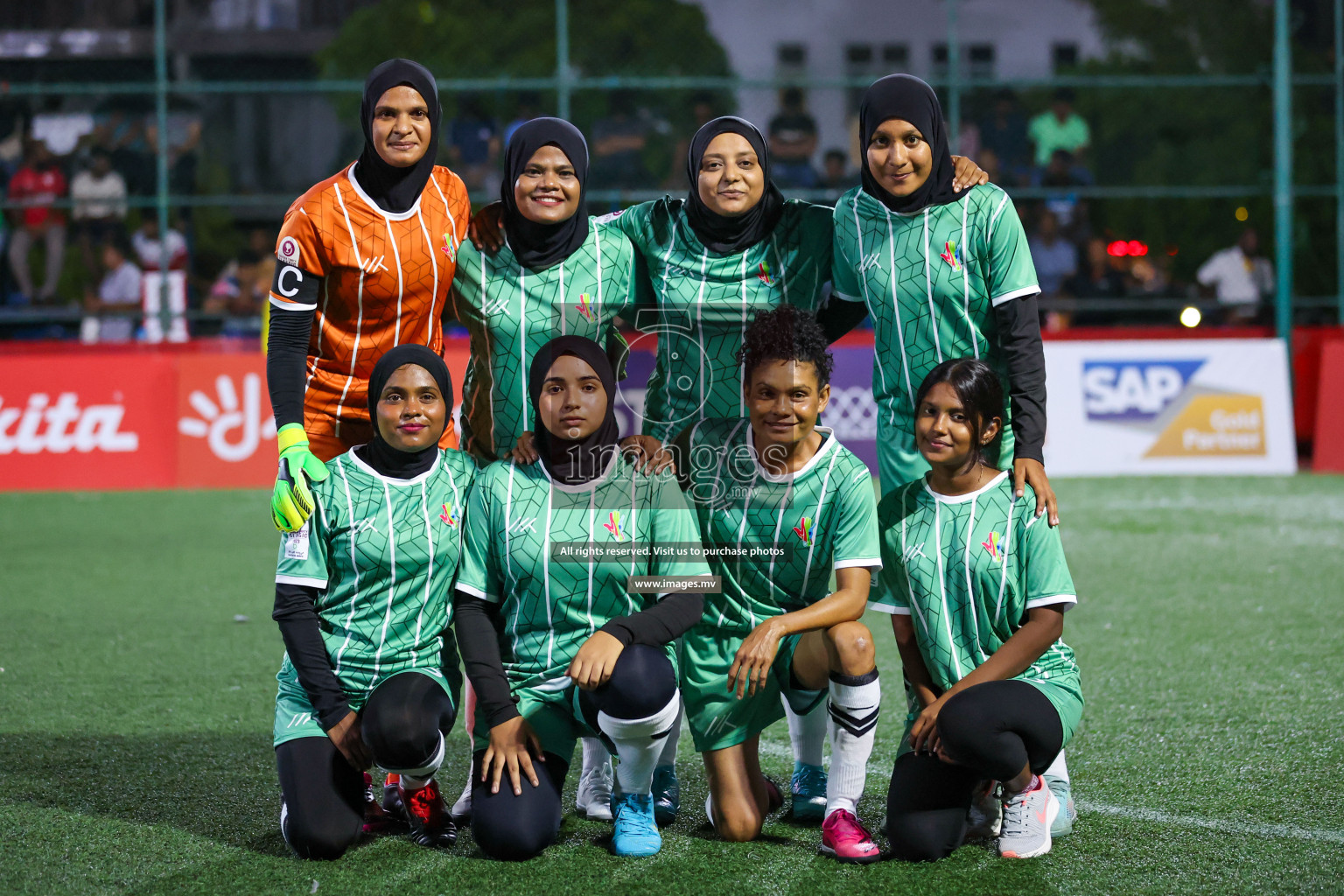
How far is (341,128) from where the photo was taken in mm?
14383

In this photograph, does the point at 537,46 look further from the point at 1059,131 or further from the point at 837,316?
the point at 837,316

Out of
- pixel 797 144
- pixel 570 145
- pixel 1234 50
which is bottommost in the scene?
pixel 570 145

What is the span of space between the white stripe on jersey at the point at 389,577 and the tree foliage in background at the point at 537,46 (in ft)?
32.3

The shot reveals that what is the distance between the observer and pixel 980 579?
331 cm

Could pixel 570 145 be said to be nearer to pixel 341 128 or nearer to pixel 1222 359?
pixel 1222 359

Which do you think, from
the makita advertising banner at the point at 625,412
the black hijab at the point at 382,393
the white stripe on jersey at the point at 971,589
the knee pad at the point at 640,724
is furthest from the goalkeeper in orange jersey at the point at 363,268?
the makita advertising banner at the point at 625,412

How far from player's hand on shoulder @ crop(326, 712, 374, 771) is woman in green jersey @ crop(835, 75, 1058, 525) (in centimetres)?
161

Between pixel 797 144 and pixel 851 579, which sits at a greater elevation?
pixel 797 144

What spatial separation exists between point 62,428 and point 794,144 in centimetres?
714

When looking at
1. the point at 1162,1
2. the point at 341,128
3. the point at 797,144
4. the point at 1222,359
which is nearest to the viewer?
the point at 1222,359

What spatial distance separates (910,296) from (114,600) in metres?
4.50

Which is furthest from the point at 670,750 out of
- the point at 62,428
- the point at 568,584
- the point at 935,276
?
the point at 62,428

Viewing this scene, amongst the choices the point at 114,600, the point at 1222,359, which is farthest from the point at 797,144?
the point at 114,600

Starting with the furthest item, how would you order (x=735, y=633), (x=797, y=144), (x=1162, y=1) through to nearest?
(x=1162, y=1), (x=797, y=144), (x=735, y=633)
